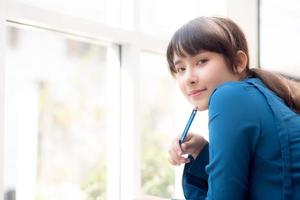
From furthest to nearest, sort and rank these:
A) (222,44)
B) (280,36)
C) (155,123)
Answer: (280,36) < (155,123) < (222,44)

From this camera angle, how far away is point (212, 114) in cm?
85

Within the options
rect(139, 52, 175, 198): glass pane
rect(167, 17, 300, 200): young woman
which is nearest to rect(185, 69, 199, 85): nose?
rect(167, 17, 300, 200): young woman

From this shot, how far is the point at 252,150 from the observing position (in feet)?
2.67

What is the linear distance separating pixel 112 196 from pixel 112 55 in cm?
48

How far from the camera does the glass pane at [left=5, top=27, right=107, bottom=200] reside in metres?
1.26

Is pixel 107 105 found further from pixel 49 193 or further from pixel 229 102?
pixel 229 102

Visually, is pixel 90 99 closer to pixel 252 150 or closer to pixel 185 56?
pixel 185 56

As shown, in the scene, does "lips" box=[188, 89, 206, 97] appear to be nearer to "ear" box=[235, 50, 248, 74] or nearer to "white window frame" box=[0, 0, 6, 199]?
"ear" box=[235, 50, 248, 74]

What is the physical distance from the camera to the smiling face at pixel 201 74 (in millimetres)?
959

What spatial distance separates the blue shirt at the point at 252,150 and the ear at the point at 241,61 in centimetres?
15

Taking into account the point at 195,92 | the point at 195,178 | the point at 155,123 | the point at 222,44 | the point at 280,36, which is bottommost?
the point at 195,178

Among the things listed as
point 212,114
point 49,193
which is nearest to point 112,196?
point 49,193

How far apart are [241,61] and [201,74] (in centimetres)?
9

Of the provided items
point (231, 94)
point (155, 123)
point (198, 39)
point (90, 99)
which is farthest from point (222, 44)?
point (155, 123)
